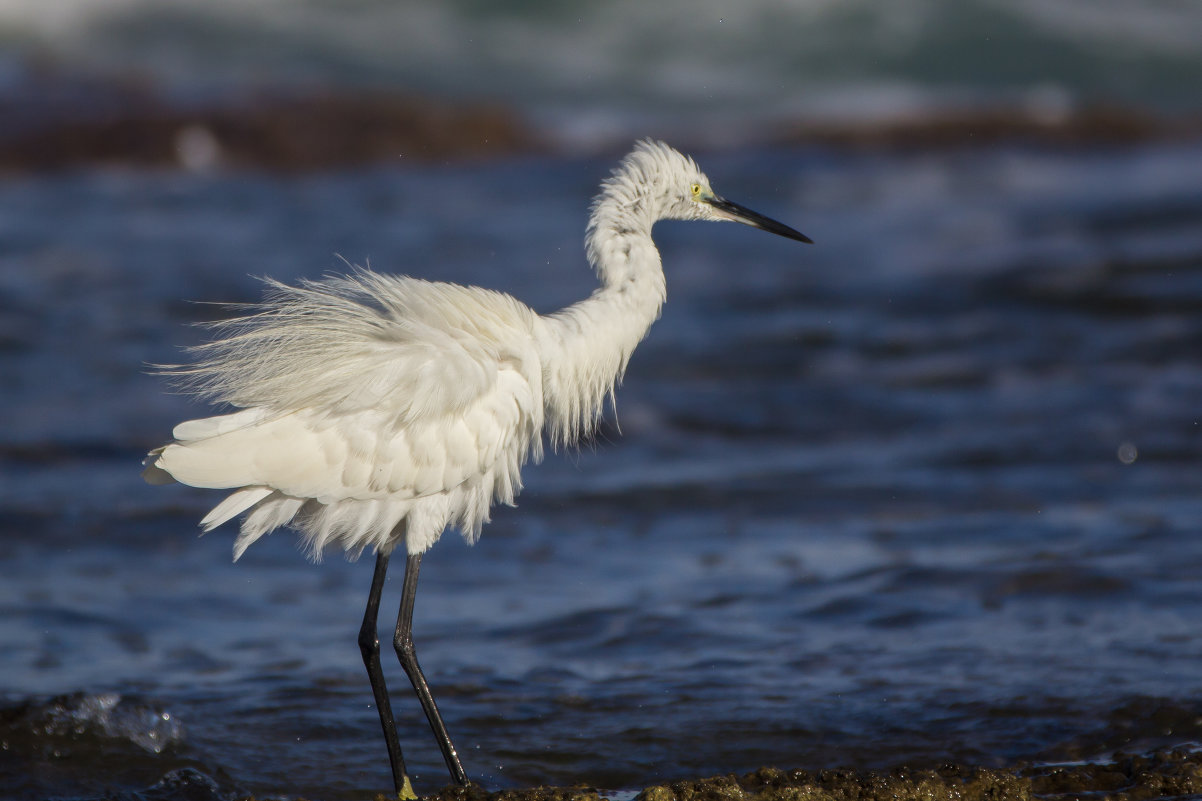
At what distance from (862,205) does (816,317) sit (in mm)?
3788

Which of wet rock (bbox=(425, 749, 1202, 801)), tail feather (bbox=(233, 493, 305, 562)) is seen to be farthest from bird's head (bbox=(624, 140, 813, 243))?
wet rock (bbox=(425, 749, 1202, 801))

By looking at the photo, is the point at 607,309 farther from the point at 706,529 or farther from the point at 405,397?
the point at 706,529

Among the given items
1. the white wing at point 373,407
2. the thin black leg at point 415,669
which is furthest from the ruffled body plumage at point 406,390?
the thin black leg at point 415,669

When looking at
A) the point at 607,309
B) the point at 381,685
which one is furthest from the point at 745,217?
the point at 381,685

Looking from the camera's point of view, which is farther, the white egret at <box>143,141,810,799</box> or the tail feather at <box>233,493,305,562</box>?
the tail feather at <box>233,493,305,562</box>

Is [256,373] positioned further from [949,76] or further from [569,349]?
[949,76]

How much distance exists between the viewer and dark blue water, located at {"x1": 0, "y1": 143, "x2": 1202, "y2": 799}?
15.9 feet

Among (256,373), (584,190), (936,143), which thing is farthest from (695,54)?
(256,373)

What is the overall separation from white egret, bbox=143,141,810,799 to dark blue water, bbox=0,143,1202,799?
35.7 inches

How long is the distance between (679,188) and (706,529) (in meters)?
2.78

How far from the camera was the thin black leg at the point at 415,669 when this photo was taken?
4.43 m

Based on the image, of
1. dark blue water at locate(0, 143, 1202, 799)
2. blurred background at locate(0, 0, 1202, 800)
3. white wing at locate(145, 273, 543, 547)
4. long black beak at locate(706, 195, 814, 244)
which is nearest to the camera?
white wing at locate(145, 273, 543, 547)

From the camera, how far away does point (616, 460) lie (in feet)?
28.6

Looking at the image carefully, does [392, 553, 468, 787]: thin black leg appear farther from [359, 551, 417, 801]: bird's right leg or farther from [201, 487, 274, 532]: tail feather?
[201, 487, 274, 532]: tail feather
